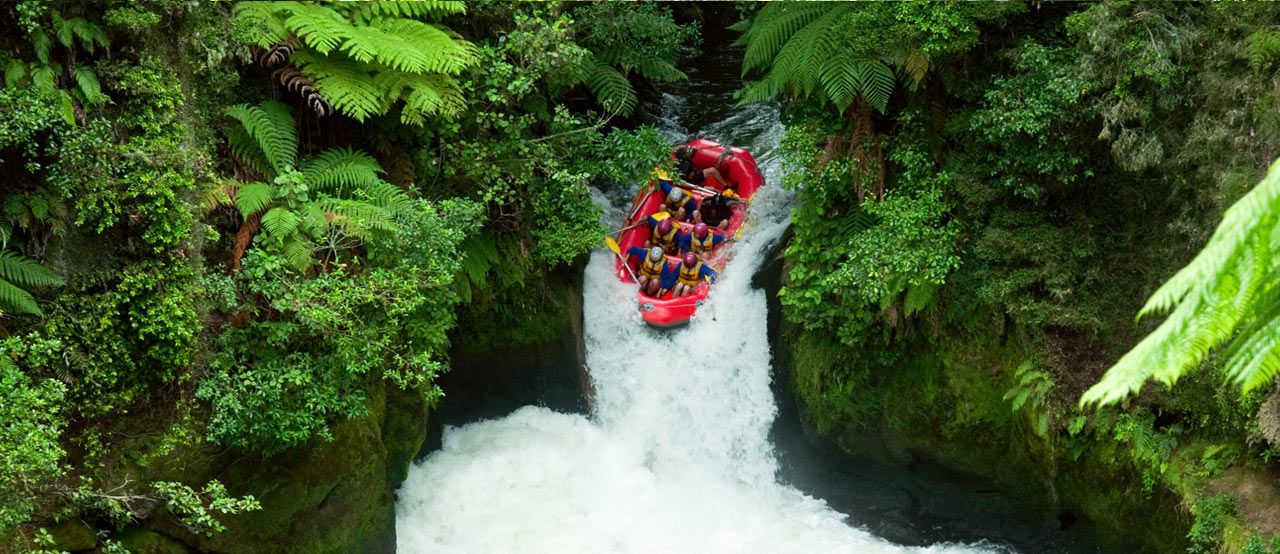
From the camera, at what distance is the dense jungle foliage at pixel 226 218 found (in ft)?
22.9

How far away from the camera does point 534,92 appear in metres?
10.7

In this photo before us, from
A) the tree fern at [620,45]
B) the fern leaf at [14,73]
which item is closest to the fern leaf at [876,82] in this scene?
the tree fern at [620,45]

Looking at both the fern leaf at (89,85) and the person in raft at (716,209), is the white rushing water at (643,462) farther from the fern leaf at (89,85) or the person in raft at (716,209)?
the fern leaf at (89,85)

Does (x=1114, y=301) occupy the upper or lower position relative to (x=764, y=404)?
upper

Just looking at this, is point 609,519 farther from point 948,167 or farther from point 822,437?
point 948,167

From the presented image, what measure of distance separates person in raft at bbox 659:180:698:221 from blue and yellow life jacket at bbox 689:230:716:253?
52 cm

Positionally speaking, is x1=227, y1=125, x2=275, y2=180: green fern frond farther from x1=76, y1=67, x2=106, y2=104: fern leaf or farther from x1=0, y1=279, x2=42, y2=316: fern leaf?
x1=0, y1=279, x2=42, y2=316: fern leaf

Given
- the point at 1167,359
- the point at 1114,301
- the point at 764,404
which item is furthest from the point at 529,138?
the point at 1167,359

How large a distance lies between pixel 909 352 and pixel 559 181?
13.1 ft

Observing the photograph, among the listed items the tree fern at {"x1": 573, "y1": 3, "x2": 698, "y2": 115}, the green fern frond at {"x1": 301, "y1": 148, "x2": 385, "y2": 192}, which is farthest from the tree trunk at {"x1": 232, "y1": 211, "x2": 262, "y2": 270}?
the tree fern at {"x1": 573, "y1": 3, "x2": 698, "y2": 115}

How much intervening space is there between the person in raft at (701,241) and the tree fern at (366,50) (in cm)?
366

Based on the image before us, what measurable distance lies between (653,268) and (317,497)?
4.58 meters

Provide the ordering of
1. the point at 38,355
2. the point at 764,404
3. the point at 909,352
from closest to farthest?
the point at 38,355, the point at 909,352, the point at 764,404

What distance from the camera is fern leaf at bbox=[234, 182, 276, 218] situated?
26.8ft
